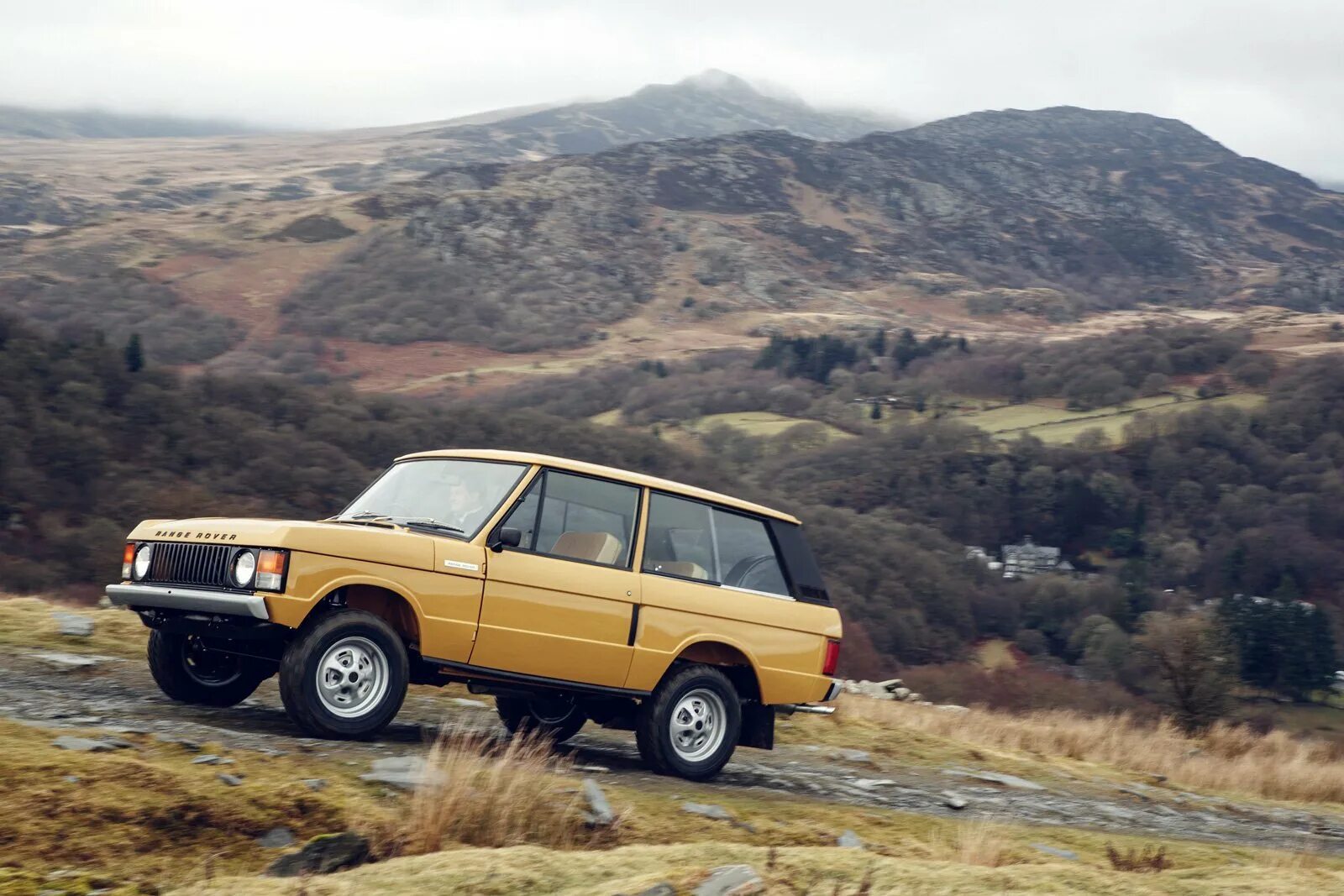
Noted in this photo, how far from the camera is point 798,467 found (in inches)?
3622

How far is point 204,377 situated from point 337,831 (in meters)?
54.7

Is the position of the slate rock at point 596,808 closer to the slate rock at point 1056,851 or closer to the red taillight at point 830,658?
the slate rock at point 1056,851

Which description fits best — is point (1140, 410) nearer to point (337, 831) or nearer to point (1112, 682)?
point (1112, 682)

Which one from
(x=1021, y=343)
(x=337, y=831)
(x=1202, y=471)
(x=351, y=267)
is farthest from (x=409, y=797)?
(x=351, y=267)

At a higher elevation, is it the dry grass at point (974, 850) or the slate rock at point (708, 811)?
the dry grass at point (974, 850)

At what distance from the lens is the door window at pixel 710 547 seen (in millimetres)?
8875

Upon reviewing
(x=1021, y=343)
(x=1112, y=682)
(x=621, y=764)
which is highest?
(x=1021, y=343)

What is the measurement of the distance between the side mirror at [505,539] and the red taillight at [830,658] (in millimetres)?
2678

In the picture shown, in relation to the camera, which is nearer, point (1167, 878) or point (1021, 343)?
point (1167, 878)

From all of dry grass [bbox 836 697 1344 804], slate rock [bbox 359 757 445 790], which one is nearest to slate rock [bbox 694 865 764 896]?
slate rock [bbox 359 757 445 790]

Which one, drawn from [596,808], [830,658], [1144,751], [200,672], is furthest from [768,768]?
[1144,751]

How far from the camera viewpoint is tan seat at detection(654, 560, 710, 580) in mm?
8859

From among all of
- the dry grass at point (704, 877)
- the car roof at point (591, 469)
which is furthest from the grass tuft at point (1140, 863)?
the car roof at point (591, 469)

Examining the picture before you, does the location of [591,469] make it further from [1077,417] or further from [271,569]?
[1077,417]
